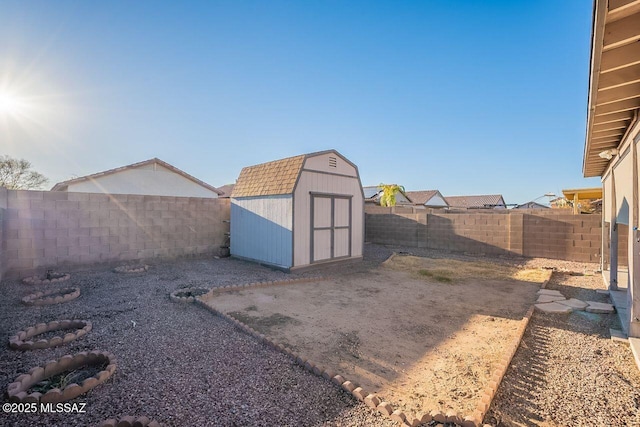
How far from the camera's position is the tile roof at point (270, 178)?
787 cm

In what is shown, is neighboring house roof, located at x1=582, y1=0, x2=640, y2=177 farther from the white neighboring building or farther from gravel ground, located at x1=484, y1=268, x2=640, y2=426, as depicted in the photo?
the white neighboring building

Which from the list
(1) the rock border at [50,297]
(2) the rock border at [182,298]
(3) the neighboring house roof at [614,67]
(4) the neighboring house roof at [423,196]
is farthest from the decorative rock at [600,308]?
(4) the neighboring house roof at [423,196]

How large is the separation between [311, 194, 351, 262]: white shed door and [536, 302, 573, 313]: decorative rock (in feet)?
→ 16.6

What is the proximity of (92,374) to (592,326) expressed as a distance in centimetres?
629

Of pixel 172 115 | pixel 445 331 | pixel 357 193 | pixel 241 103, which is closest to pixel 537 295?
pixel 445 331

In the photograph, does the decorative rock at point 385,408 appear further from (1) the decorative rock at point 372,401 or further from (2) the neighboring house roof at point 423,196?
(2) the neighboring house roof at point 423,196

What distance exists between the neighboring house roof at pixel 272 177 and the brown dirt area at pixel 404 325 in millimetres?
2854

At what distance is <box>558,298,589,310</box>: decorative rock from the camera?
4895mm

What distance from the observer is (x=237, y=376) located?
8.89ft

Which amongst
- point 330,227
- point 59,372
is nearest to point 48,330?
point 59,372

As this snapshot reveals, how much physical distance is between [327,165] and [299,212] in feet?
5.79

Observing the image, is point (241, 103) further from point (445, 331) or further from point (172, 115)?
point (445, 331)

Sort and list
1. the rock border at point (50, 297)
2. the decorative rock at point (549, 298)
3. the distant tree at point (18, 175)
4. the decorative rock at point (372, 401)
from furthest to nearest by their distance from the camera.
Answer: the distant tree at point (18, 175) < the decorative rock at point (549, 298) < the rock border at point (50, 297) < the decorative rock at point (372, 401)

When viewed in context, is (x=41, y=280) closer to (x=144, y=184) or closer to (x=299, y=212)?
(x=299, y=212)
